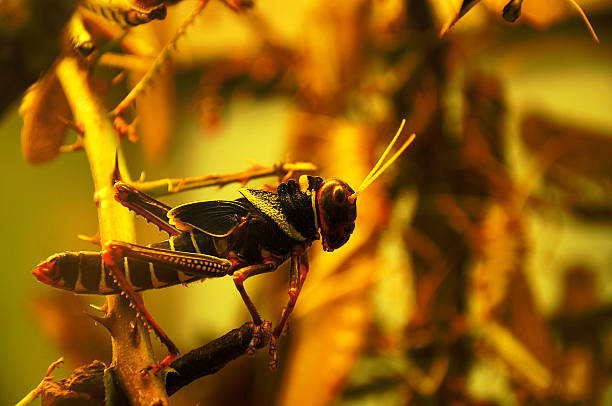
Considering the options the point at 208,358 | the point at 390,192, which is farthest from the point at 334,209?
the point at 390,192

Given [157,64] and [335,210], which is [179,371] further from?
[157,64]

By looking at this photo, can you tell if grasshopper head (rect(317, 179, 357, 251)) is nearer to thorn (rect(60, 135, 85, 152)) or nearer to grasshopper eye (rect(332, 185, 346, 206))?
grasshopper eye (rect(332, 185, 346, 206))

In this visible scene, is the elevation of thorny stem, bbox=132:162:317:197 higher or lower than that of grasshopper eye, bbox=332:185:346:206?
higher

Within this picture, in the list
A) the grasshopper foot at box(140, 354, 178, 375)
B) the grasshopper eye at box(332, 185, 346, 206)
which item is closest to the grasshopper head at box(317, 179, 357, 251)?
the grasshopper eye at box(332, 185, 346, 206)

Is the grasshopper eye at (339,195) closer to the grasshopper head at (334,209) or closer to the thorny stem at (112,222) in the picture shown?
the grasshopper head at (334,209)

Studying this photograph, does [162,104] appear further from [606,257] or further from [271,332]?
[606,257]

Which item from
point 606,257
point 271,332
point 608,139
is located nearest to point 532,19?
point 271,332

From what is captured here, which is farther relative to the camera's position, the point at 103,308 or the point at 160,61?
the point at 160,61
